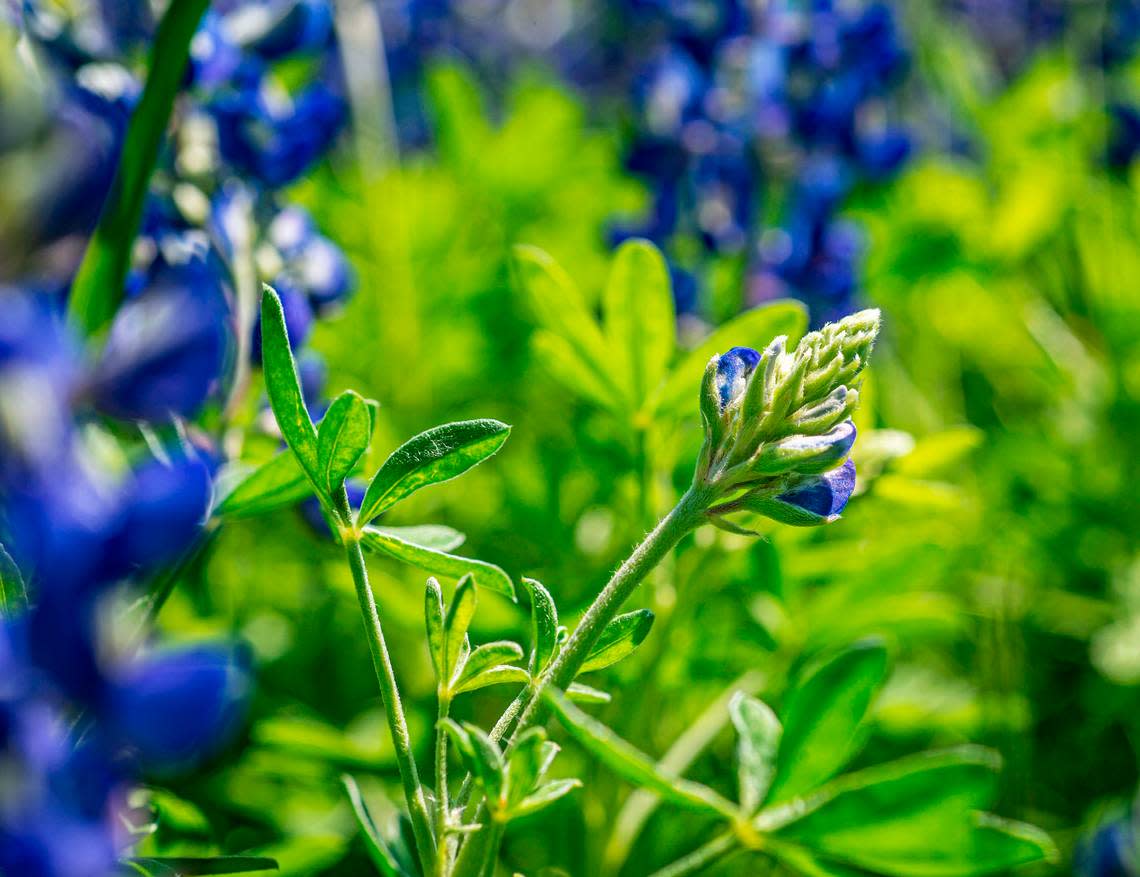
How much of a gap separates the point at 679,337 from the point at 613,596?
1201 mm

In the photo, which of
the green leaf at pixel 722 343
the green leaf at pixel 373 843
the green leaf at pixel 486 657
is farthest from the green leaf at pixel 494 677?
the green leaf at pixel 722 343

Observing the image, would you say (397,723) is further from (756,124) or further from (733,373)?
(756,124)

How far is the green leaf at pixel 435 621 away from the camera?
27.3 inches

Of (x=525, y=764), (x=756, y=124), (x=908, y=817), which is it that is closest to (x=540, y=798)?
(x=525, y=764)

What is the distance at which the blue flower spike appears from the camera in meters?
0.66

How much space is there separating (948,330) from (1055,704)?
0.97 m

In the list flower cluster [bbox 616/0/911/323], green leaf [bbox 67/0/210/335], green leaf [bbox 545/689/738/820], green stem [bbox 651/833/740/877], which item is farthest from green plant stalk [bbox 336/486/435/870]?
flower cluster [bbox 616/0/911/323]

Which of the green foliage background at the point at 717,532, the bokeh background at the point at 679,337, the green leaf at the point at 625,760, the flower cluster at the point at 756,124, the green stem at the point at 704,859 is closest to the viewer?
the green leaf at the point at 625,760

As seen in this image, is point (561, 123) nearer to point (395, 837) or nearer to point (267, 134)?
point (267, 134)

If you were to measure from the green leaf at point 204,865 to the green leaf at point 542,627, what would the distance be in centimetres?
20

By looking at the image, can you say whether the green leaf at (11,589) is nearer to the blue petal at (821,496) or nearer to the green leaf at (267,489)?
the green leaf at (267,489)

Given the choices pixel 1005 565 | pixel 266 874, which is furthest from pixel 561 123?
pixel 266 874

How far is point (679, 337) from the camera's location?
1.83 meters

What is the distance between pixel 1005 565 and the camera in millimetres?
1836
